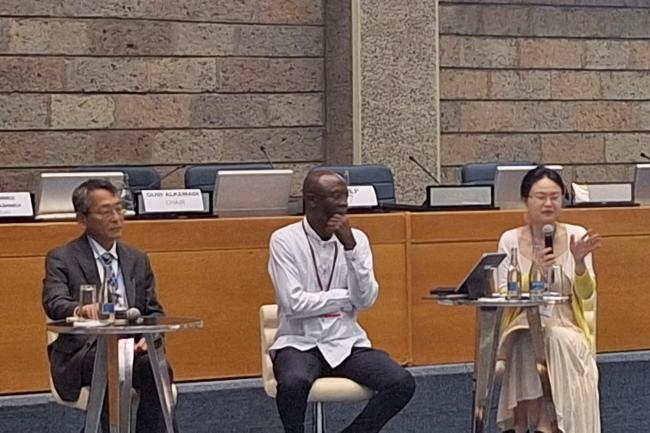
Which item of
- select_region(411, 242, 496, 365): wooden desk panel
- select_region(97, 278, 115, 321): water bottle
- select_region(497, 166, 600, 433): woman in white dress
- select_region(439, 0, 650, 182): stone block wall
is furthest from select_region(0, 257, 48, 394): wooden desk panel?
select_region(439, 0, 650, 182): stone block wall

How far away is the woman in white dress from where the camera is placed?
16.7 feet

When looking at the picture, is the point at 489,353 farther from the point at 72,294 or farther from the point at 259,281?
the point at 72,294

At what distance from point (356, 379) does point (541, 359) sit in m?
0.70

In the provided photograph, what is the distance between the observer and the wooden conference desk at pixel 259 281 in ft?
17.4

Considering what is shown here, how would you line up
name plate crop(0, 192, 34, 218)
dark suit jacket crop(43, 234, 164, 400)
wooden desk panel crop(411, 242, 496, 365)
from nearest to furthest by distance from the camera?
1. dark suit jacket crop(43, 234, 164, 400)
2. name plate crop(0, 192, 34, 218)
3. wooden desk panel crop(411, 242, 496, 365)

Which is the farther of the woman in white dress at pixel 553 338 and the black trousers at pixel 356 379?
the woman in white dress at pixel 553 338

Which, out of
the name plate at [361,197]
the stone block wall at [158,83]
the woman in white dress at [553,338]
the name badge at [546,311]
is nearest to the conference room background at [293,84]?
the stone block wall at [158,83]

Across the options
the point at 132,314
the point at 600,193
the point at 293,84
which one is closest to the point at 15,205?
the point at 132,314

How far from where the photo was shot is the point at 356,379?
489cm

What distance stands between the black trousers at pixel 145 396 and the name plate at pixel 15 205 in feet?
3.34

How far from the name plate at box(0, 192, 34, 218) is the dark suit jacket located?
0.74m

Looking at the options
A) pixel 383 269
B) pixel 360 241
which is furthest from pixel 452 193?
pixel 360 241

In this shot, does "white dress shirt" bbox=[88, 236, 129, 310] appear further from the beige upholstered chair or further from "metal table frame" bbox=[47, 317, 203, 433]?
the beige upholstered chair

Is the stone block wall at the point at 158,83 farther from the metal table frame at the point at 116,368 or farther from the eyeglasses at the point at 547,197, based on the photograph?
the metal table frame at the point at 116,368
